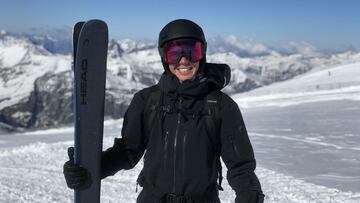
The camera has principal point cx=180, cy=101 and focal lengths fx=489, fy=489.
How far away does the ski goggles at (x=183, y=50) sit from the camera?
346cm

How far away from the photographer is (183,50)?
3.46m

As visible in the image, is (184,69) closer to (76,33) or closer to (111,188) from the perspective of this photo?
(76,33)

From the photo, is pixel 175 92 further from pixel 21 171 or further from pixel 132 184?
pixel 21 171

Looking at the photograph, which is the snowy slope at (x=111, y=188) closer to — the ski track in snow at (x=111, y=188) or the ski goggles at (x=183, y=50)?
the ski track in snow at (x=111, y=188)

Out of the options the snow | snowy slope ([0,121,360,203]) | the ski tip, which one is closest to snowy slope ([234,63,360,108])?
the snow

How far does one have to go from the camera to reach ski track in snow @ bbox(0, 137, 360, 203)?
9281 millimetres

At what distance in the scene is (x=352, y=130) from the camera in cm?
2109

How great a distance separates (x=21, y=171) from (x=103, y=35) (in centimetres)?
949

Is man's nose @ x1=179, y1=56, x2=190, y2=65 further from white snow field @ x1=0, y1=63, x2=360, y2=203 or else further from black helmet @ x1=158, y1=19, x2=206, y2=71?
white snow field @ x1=0, y1=63, x2=360, y2=203

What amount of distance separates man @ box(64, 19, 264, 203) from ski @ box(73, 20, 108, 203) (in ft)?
1.25

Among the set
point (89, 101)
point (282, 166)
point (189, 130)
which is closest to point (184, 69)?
point (189, 130)

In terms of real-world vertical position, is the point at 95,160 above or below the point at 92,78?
below

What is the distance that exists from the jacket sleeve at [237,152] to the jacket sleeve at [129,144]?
601mm

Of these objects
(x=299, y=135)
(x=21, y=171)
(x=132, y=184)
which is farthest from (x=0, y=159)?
(x=299, y=135)
